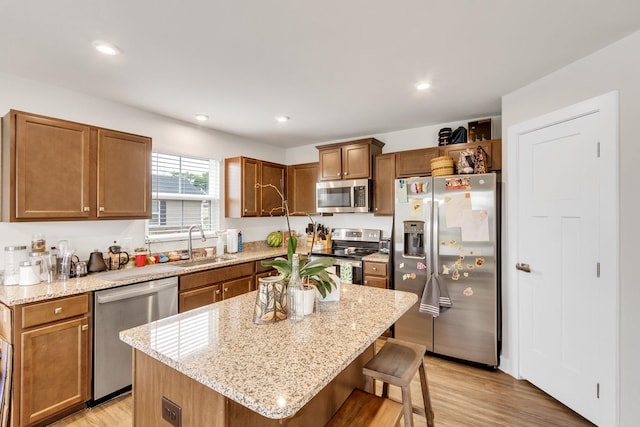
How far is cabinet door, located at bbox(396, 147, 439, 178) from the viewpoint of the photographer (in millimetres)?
3529

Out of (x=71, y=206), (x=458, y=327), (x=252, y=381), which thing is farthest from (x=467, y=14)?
(x=71, y=206)

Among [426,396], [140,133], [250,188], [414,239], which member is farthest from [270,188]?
[426,396]

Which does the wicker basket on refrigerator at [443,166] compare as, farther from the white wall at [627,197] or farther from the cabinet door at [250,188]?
the cabinet door at [250,188]

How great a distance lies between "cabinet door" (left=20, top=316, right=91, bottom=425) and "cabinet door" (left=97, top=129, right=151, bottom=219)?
950mm

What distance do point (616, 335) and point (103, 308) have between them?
3524 mm

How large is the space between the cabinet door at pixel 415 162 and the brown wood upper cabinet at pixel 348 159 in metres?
0.38

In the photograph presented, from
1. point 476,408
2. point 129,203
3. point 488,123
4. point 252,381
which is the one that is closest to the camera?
point 252,381

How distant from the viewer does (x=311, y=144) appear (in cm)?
481

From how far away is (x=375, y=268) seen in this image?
3539 millimetres

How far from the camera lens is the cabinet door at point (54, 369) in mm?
1941

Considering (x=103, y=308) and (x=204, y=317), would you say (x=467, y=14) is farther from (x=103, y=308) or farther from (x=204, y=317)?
(x=103, y=308)

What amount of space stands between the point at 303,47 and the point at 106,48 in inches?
50.5

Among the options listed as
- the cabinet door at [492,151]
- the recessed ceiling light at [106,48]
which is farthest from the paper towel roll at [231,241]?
the cabinet door at [492,151]

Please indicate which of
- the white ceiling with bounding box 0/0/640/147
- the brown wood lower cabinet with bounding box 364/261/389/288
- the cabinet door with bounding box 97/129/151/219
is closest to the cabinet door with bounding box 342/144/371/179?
the white ceiling with bounding box 0/0/640/147
